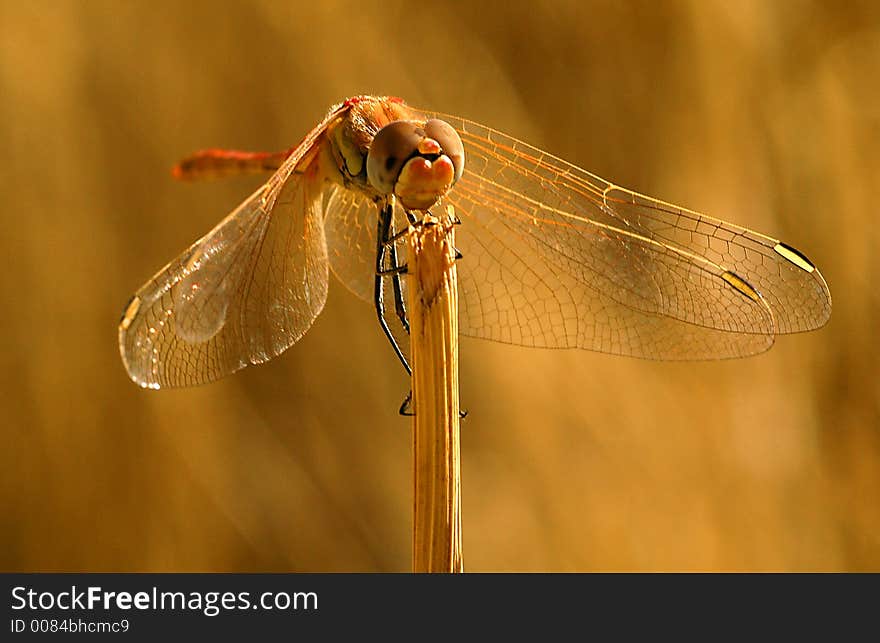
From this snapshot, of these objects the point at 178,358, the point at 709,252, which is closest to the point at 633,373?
the point at 709,252

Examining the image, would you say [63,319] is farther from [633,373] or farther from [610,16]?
[610,16]

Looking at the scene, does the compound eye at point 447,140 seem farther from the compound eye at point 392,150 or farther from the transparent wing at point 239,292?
the transparent wing at point 239,292

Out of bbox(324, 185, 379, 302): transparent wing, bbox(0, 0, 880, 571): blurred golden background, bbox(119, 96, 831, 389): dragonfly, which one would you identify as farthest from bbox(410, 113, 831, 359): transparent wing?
bbox(0, 0, 880, 571): blurred golden background

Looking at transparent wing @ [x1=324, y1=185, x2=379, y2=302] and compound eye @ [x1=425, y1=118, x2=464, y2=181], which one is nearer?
compound eye @ [x1=425, y1=118, x2=464, y2=181]

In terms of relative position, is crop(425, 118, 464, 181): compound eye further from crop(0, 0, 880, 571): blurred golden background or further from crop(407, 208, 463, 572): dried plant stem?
crop(0, 0, 880, 571): blurred golden background

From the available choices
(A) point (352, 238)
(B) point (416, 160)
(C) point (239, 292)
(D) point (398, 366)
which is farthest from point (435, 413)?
(D) point (398, 366)
